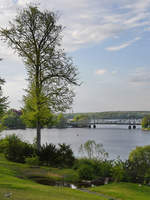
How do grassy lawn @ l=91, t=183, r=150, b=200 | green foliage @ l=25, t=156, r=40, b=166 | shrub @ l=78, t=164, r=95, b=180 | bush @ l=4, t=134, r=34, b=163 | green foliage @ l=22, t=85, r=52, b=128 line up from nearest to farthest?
grassy lawn @ l=91, t=183, r=150, b=200
shrub @ l=78, t=164, r=95, b=180
green foliage @ l=25, t=156, r=40, b=166
bush @ l=4, t=134, r=34, b=163
green foliage @ l=22, t=85, r=52, b=128

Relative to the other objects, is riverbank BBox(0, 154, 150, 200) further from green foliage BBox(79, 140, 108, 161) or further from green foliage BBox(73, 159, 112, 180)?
green foliage BBox(79, 140, 108, 161)

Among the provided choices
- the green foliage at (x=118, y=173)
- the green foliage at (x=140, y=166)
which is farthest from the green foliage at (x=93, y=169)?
the green foliage at (x=140, y=166)

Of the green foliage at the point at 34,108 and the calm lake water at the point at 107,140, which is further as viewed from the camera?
the calm lake water at the point at 107,140

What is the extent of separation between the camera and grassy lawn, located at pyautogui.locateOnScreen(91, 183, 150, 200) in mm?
11348

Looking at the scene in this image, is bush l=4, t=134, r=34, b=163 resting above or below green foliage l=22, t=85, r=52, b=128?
below

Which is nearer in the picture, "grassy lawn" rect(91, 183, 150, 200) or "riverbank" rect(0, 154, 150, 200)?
"riverbank" rect(0, 154, 150, 200)

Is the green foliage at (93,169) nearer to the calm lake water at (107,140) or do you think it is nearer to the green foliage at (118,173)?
the green foliage at (118,173)

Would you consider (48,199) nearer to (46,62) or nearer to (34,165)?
(34,165)

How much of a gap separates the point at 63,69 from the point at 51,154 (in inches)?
286

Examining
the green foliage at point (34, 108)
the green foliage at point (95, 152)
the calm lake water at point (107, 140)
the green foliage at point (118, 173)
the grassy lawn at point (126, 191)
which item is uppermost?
the green foliage at point (34, 108)

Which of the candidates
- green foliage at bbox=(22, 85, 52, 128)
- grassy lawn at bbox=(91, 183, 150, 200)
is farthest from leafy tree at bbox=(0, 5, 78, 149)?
grassy lawn at bbox=(91, 183, 150, 200)

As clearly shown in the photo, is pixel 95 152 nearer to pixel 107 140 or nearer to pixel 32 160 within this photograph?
pixel 32 160

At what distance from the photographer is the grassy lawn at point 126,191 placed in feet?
37.2

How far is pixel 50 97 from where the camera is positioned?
22.7 metres
